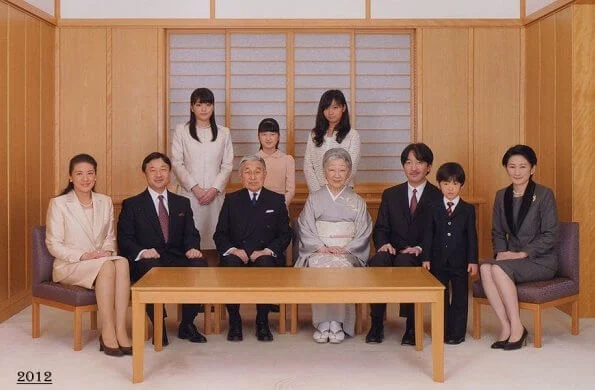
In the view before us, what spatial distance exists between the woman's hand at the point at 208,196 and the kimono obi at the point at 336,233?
2.84 ft

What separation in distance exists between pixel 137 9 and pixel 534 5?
109 inches

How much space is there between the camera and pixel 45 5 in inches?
215

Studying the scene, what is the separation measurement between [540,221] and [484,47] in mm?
1846

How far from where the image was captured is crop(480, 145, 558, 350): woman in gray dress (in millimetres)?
4121

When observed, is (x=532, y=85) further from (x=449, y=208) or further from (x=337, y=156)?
(x=337, y=156)

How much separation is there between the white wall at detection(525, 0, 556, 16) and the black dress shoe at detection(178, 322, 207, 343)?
3.05m

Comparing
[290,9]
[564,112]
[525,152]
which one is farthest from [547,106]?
[290,9]

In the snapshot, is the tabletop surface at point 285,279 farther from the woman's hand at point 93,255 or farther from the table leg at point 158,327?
the woman's hand at point 93,255

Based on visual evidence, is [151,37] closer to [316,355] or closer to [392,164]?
[392,164]

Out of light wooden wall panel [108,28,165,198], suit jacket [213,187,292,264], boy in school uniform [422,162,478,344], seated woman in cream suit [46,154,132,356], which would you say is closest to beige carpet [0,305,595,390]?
seated woman in cream suit [46,154,132,356]

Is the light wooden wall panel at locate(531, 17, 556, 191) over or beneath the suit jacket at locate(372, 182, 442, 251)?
over

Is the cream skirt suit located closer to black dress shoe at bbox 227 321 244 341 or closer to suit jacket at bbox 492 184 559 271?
black dress shoe at bbox 227 321 244 341

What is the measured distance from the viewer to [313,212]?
4.58 meters

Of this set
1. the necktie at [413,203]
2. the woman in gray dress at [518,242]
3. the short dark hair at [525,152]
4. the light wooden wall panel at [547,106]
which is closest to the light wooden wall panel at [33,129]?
the necktie at [413,203]
